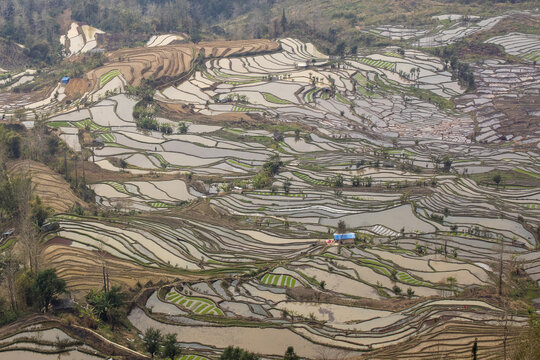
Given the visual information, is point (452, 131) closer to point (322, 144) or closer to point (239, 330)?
point (322, 144)

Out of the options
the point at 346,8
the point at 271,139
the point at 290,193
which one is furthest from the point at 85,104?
the point at 346,8

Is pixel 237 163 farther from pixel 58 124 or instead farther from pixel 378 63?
pixel 378 63

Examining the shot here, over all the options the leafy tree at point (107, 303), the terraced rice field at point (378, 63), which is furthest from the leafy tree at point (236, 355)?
the terraced rice field at point (378, 63)

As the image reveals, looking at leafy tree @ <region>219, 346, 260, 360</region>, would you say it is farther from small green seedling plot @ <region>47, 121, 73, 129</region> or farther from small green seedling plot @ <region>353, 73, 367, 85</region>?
small green seedling plot @ <region>353, 73, 367, 85</region>

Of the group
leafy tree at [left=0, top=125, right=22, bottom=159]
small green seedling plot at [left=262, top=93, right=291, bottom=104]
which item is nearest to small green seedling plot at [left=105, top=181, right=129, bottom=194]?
leafy tree at [left=0, top=125, right=22, bottom=159]

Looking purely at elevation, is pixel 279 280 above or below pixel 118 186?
above

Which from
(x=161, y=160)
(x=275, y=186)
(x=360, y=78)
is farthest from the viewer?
(x=360, y=78)

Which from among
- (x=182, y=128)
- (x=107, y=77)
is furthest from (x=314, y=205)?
(x=107, y=77)
